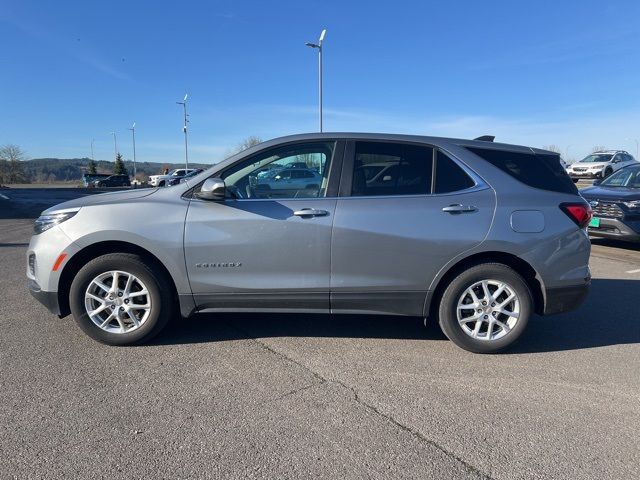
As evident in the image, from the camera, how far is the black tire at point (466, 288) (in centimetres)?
388

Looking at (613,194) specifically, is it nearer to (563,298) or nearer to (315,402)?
(563,298)

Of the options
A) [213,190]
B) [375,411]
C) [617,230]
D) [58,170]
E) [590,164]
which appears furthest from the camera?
[58,170]

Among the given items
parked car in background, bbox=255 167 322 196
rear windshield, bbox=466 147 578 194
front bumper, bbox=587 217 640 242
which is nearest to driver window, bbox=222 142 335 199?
parked car in background, bbox=255 167 322 196

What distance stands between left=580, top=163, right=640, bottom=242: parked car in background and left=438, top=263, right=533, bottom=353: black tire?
5.34m

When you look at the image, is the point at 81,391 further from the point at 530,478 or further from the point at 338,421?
the point at 530,478

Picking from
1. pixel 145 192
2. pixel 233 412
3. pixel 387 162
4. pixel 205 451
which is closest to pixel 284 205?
pixel 387 162

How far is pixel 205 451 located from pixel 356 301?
1.74 meters

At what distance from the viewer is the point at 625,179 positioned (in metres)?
9.80

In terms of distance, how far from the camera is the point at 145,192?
418 centimetres

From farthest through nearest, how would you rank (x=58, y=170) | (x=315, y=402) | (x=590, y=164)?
(x=58, y=170) → (x=590, y=164) → (x=315, y=402)

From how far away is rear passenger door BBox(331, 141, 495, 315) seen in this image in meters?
3.81

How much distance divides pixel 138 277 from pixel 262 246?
41.4 inches

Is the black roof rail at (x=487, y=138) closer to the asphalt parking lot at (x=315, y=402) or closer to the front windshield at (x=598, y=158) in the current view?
the asphalt parking lot at (x=315, y=402)

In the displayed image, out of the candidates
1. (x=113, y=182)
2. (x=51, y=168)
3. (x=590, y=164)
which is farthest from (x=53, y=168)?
(x=590, y=164)
